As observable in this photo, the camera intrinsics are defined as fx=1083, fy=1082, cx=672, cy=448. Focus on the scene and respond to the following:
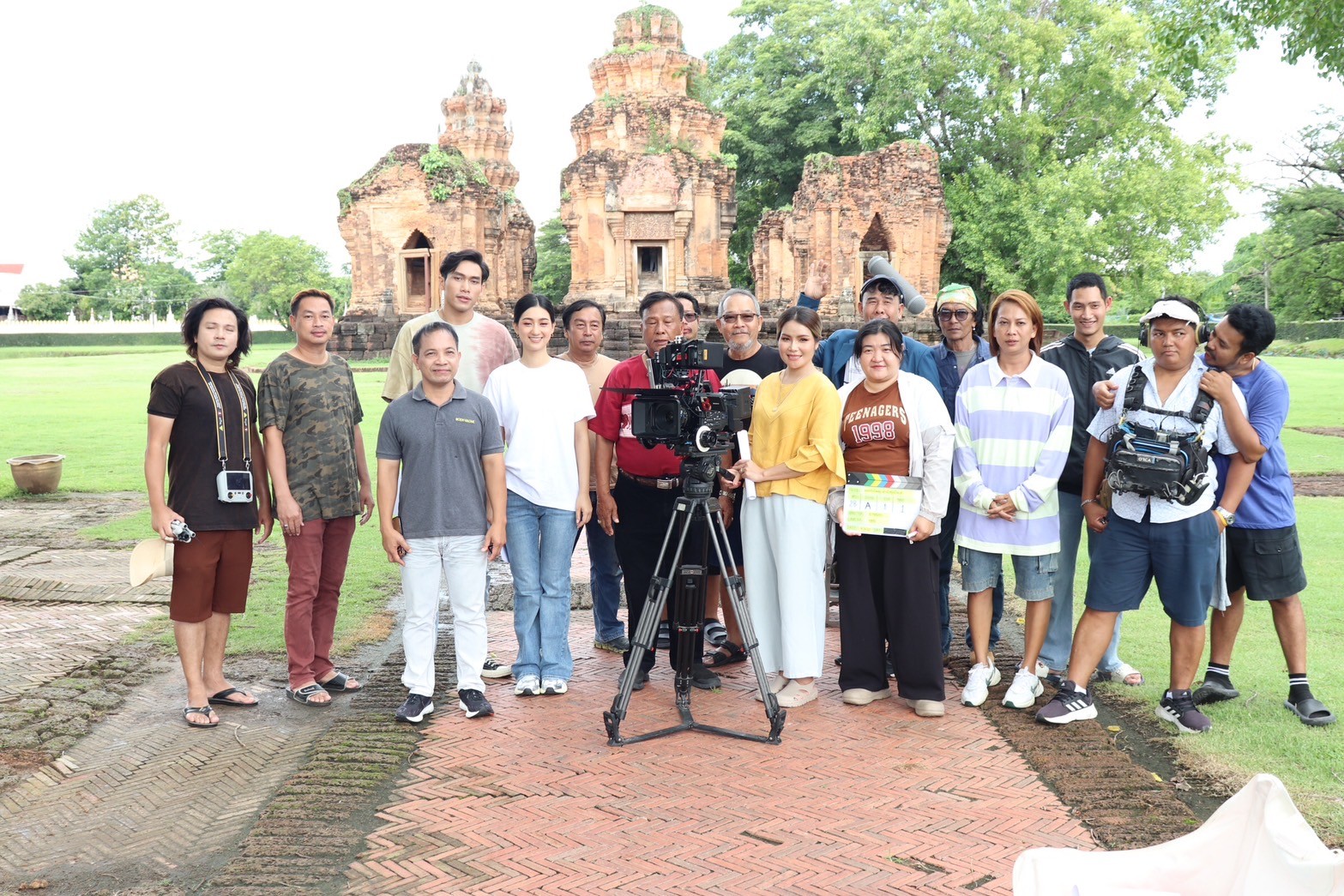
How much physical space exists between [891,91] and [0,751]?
31.8m

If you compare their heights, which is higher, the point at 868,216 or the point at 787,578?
the point at 868,216

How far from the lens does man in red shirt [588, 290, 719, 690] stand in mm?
5418

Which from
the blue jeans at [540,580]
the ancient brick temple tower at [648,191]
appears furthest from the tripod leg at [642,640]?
the ancient brick temple tower at [648,191]

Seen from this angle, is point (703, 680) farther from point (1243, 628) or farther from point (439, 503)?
point (1243, 628)

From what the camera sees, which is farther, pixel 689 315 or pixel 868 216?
pixel 868 216

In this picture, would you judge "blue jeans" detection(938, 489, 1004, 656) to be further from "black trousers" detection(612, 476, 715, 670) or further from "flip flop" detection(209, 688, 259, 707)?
"flip flop" detection(209, 688, 259, 707)

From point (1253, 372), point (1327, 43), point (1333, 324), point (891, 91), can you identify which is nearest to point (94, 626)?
point (1253, 372)

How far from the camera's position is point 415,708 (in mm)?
4941

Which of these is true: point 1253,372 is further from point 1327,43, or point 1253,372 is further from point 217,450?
point 1327,43

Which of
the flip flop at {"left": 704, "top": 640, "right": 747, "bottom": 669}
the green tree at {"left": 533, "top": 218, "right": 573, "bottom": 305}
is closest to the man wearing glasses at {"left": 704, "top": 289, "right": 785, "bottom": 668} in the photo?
the flip flop at {"left": 704, "top": 640, "right": 747, "bottom": 669}

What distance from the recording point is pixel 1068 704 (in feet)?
16.0

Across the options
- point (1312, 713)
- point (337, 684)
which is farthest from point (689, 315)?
point (1312, 713)

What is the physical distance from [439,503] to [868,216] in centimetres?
2759

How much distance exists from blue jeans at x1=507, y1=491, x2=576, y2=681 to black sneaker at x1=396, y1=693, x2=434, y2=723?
1.72 ft
